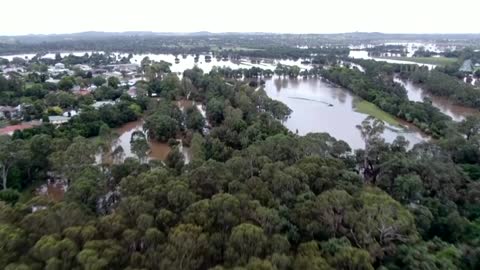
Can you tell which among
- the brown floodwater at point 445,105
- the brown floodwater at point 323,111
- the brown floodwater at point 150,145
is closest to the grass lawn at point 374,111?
the brown floodwater at point 323,111

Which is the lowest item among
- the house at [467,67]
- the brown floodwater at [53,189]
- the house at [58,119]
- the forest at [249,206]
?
the brown floodwater at [53,189]

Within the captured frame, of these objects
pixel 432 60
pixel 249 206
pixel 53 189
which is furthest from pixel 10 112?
pixel 432 60

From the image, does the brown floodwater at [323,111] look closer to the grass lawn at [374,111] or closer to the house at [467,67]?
the grass lawn at [374,111]

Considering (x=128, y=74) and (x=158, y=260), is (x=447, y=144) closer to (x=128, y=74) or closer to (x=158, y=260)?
(x=158, y=260)

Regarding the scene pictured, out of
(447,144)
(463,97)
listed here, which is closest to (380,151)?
(447,144)

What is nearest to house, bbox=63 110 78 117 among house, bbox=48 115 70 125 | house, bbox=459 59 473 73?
house, bbox=48 115 70 125

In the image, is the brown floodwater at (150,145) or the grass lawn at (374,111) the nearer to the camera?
the brown floodwater at (150,145)

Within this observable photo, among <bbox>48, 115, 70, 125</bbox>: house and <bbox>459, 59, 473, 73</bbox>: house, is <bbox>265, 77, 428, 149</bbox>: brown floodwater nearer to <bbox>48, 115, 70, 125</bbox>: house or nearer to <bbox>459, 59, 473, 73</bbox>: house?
<bbox>48, 115, 70, 125</bbox>: house
